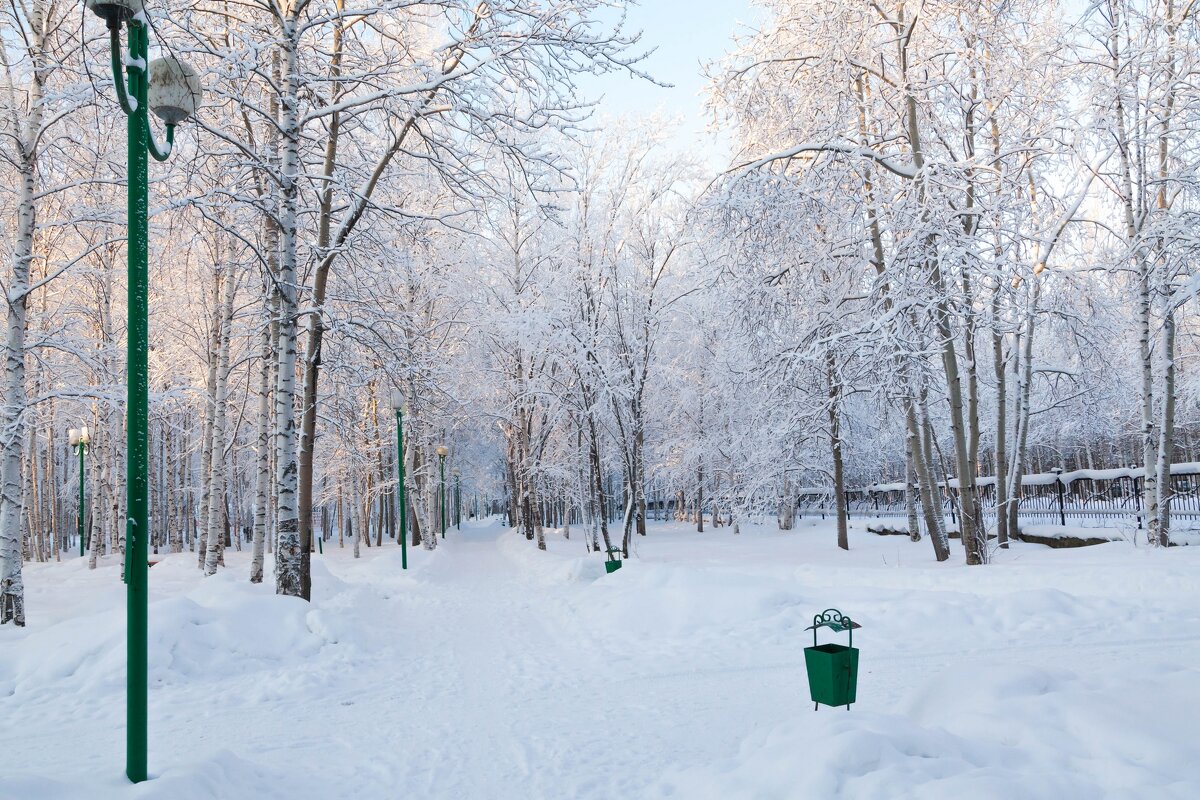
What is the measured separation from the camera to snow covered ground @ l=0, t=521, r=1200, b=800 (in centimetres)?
382

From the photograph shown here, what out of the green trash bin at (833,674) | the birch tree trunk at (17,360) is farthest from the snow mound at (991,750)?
the birch tree trunk at (17,360)

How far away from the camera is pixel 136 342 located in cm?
412

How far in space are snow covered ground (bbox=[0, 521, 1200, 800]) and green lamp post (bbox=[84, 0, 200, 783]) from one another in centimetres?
53

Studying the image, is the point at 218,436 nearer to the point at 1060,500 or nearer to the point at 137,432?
the point at 137,432

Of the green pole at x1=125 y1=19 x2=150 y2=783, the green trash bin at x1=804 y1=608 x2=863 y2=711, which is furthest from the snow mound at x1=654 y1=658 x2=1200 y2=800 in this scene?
the green pole at x1=125 y1=19 x2=150 y2=783

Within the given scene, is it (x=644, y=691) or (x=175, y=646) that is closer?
(x=644, y=691)

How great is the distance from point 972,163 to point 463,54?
7857 mm

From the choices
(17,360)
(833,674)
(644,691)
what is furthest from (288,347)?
(833,674)

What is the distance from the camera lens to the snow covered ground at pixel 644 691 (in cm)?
382

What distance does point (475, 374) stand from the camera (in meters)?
29.3

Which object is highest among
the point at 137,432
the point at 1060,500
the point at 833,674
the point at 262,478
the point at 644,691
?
the point at 137,432

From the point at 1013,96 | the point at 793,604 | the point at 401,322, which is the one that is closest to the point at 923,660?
the point at 793,604

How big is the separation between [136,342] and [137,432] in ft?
1.71

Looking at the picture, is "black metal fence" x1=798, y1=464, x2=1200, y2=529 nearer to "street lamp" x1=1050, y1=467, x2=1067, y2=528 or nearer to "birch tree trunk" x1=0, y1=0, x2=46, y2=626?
"street lamp" x1=1050, y1=467, x2=1067, y2=528
